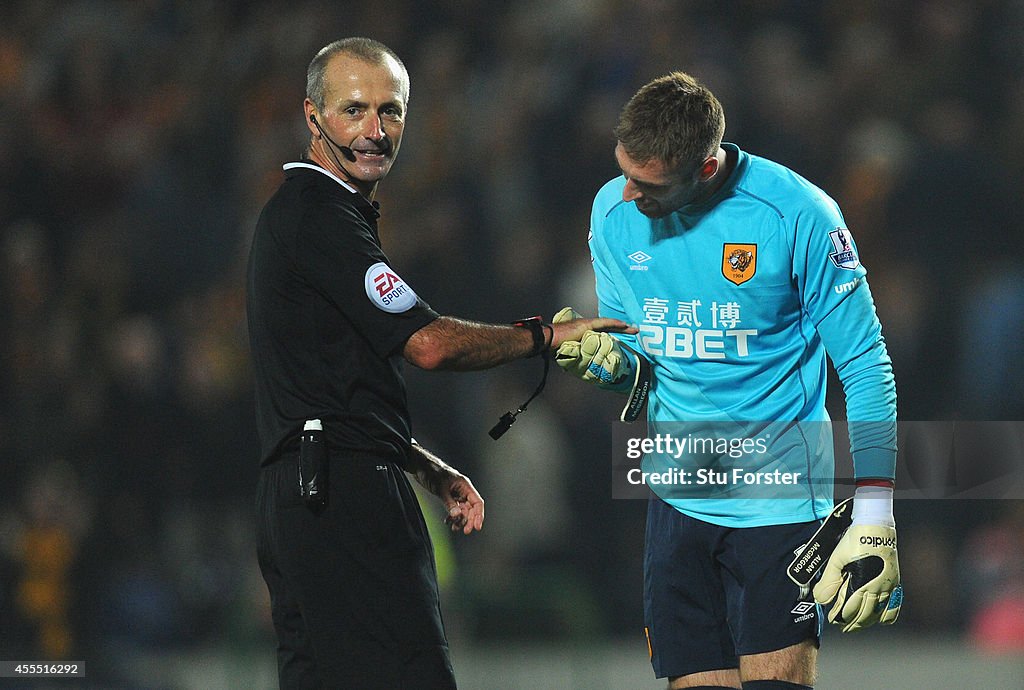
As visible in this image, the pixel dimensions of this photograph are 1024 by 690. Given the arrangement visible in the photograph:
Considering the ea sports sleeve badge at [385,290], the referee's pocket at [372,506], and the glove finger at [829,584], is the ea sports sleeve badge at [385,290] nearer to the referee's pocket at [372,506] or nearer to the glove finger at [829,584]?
the referee's pocket at [372,506]

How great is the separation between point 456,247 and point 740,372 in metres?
4.09

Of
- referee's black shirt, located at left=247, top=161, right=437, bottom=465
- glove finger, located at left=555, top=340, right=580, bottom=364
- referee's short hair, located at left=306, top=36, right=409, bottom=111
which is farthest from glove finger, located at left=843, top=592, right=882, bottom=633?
referee's short hair, located at left=306, top=36, right=409, bottom=111

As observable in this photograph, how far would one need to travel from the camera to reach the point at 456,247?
759 centimetres

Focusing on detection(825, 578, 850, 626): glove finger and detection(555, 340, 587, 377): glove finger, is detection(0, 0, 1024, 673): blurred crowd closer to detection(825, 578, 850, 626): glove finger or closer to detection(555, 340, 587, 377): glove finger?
detection(555, 340, 587, 377): glove finger

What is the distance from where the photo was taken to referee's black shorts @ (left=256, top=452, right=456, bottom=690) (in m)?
3.16

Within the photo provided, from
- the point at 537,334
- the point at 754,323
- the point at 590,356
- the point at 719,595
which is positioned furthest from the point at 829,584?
the point at 537,334

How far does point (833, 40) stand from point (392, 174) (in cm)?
297

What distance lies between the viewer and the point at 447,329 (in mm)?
3322

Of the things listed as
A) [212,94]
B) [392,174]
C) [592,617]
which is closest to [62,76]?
[212,94]

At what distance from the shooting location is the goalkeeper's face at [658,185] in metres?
3.55

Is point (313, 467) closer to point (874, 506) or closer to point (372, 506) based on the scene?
point (372, 506)

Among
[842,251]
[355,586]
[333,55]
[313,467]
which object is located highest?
[333,55]

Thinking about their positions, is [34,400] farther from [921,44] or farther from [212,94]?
[921,44]

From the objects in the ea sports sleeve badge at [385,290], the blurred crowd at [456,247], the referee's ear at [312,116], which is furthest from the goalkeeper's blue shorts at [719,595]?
the blurred crowd at [456,247]
